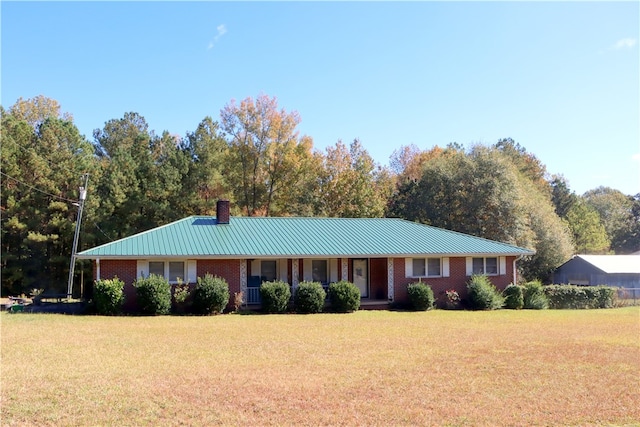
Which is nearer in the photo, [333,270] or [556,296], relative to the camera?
[333,270]

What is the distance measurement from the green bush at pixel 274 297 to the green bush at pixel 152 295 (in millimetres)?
3815

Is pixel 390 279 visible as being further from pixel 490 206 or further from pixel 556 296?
pixel 490 206

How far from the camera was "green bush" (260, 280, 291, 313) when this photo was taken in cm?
2275

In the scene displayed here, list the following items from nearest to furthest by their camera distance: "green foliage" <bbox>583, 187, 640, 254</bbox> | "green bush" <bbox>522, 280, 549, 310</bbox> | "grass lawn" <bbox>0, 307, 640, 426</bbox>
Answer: "grass lawn" <bbox>0, 307, 640, 426</bbox>
"green bush" <bbox>522, 280, 549, 310</bbox>
"green foliage" <bbox>583, 187, 640, 254</bbox>

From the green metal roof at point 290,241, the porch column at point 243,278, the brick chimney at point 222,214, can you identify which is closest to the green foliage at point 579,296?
the green metal roof at point 290,241

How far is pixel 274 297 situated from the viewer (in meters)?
22.7

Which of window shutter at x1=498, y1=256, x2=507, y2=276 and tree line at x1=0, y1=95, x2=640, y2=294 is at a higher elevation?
tree line at x1=0, y1=95, x2=640, y2=294

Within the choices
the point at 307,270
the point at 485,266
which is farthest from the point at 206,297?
the point at 485,266

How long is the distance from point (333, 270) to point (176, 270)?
7.20 metres

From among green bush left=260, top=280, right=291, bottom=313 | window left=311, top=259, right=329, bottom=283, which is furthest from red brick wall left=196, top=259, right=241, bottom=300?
window left=311, top=259, right=329, bottom=283

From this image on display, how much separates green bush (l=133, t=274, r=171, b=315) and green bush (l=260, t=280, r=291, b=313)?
A: 3815 mm

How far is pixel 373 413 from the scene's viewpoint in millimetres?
8047

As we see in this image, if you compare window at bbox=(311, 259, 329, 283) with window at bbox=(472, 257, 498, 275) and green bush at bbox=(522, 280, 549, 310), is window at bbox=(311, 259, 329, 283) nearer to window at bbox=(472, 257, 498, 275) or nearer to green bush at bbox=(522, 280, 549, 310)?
window at bbox=(472, 257, 498, 275)

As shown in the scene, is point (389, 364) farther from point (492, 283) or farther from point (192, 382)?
point (492, 283)
